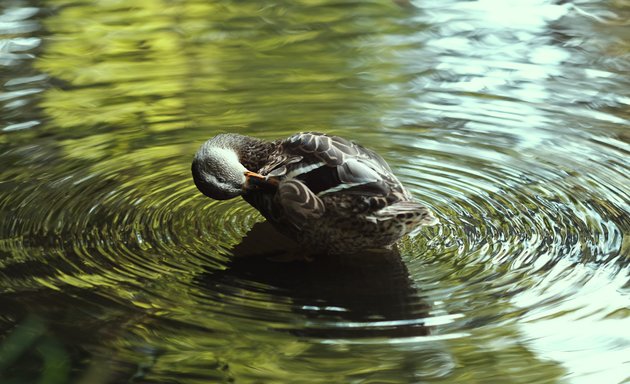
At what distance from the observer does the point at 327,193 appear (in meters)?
5.68

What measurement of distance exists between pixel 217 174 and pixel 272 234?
1.60 feet

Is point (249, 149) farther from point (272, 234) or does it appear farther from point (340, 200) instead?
point (340, 200)

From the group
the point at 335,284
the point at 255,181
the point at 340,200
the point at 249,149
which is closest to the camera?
the point at 335,284

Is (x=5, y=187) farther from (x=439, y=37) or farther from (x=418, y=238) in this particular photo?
(x=439, y=37)

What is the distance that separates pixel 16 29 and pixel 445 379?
21.0ft

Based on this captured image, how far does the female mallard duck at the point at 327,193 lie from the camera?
5625 mm

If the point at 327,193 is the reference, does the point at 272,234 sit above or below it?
below

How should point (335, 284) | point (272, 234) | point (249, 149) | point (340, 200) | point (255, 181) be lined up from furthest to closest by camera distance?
point (249, 149) → point (272, 234) → point (255, 181) → point (340, 200) → point (335, 284)

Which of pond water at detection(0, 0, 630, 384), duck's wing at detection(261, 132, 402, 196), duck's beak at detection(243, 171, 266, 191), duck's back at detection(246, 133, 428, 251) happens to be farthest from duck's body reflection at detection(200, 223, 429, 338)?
duck's wing at detection(261, 132, 402, 196)

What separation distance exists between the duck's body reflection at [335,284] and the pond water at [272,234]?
0.02 metres

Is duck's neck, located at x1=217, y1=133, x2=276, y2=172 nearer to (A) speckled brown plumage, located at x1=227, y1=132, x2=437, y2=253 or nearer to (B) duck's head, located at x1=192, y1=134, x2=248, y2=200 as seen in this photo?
(B) duck's head, located at x1=192, y1=134, x2=248, y2=200

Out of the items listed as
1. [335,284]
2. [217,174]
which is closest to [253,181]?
[217,174]

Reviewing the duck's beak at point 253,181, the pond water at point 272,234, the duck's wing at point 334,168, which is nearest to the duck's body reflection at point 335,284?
the pond water at point 272,234

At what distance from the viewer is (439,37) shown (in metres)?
9.30
